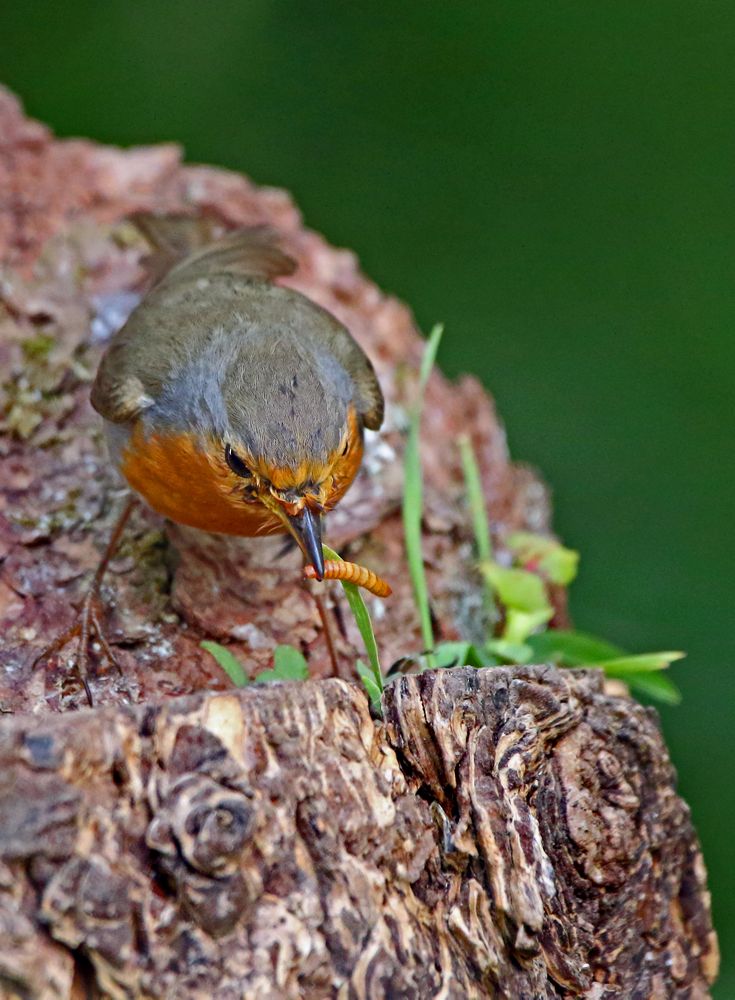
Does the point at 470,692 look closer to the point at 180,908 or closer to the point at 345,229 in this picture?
the point at 180,908

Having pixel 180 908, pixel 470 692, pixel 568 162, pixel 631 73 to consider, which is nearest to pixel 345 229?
pixel 568 162

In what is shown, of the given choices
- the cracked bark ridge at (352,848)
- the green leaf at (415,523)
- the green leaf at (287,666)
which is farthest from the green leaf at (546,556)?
the green leaf at (287,666)

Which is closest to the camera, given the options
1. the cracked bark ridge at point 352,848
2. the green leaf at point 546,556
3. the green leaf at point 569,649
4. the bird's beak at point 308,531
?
the cracked bark ridge at point 352,848

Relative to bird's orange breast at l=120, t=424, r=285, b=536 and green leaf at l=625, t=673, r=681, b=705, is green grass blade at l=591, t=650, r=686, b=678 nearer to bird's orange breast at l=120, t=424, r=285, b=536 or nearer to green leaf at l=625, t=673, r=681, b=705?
green leaf at l=625, t=673, r=681, b=705

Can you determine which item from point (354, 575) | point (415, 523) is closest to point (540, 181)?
point (415, 523)

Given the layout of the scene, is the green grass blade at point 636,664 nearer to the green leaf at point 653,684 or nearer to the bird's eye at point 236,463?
the green leaf at point 653,684

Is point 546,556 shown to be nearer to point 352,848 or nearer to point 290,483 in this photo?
point 290,483

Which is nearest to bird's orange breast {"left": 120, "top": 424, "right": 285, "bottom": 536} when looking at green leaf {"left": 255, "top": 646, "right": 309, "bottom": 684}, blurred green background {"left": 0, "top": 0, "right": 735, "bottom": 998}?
green leaf {"left": 255, "top": 646, "right": 309, "bottom": 684}
